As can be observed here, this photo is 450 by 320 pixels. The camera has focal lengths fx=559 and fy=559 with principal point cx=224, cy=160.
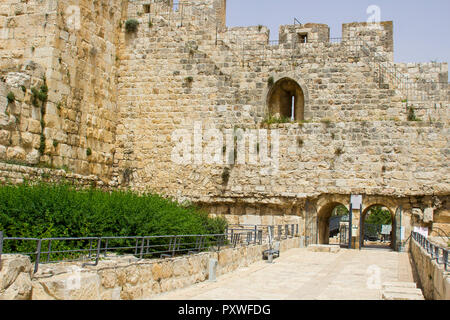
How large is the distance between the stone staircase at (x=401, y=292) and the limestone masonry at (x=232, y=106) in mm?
7848

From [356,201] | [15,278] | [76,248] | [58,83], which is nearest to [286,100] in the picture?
[356,201]

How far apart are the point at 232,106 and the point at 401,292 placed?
33.5ft

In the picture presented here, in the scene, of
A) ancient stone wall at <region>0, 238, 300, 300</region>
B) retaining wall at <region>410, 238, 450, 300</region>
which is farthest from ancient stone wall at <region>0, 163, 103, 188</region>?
retaining wall at <region>410, 238, 450, 300</region>

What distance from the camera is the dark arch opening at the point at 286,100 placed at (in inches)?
673

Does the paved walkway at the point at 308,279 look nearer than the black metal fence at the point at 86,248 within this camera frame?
No

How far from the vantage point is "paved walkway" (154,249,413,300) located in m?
7.81

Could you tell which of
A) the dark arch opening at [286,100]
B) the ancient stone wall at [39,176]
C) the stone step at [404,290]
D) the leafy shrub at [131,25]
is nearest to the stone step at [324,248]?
the dark arch opening at [286,100]

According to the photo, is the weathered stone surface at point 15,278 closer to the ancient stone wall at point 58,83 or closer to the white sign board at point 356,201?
the ancient stone wall at point 58,83

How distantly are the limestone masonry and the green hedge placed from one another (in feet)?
14.7

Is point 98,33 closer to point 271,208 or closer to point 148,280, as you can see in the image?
point 271,208

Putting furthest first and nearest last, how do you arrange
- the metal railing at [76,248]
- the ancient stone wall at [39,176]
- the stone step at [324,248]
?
the stone step at [324,248], the ancient stone wall at [39,176], the metal railing at [76,248]

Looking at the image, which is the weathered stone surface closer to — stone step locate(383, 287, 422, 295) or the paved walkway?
the paved walkway

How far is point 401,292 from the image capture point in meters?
7.17

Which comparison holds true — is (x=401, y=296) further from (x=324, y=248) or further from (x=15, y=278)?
(x=324, y=248)
